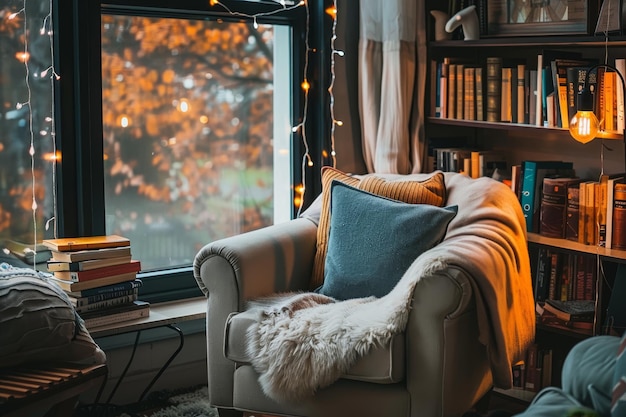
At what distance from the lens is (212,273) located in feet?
9.55

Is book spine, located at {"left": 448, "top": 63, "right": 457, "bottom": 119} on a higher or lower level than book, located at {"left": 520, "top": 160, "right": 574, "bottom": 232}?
higher

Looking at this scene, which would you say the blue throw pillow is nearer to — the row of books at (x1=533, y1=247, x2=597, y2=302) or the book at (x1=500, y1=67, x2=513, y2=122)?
the row of books at (x1=533, y1=247, x2=597, y2=302)

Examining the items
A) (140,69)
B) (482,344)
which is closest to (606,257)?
(482,344)

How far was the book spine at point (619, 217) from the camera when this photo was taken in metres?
3.11

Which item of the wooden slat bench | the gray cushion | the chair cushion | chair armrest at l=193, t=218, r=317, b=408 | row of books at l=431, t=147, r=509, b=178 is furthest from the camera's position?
row of books at l=431, t=147, r=509, b=178

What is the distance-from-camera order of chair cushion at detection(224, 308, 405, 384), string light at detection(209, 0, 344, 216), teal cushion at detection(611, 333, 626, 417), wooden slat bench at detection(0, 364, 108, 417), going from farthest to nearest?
string light at detection(209, 0, 344, 216) → chair cushion at detection(224, 308, 405, 384) → wooden slat bench at detection(0, 364, 108, 417) → teal cushion at detection(611, 333, 626, 417)

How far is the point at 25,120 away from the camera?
10.6 feet

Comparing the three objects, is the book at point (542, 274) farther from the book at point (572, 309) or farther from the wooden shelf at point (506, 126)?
the wooden shelf at point (506, 126)

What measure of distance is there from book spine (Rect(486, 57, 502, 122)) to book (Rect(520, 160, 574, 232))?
A: 0.26 meters

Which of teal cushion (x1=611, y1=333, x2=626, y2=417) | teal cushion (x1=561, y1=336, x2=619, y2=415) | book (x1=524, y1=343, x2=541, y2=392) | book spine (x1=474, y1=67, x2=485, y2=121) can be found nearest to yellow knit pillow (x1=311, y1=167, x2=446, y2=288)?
book spine (x1=474, y1=67, x2=485, y2=121)

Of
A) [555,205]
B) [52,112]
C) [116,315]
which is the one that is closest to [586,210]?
[555,205]

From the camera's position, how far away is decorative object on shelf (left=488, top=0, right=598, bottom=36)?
3.21m

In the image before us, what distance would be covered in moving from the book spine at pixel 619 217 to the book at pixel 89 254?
169 centimetres

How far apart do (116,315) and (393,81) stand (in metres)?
1.50
